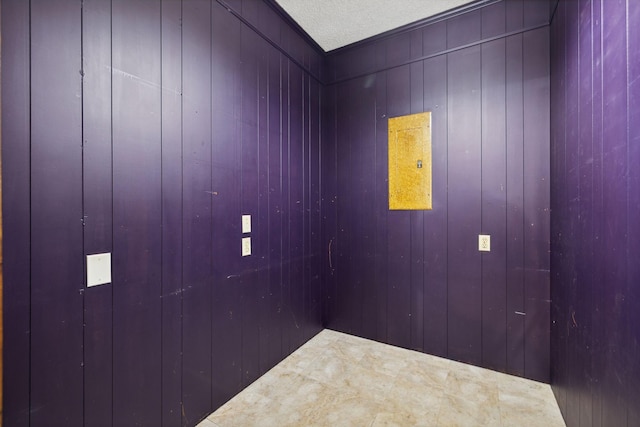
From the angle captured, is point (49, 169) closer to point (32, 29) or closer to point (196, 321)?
point (32, 29)

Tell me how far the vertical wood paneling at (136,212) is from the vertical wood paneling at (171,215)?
1.4 inches

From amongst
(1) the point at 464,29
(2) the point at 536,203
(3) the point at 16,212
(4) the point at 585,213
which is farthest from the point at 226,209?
(1) the point at 464,29

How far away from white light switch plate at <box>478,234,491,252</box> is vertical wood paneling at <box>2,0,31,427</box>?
270 centimetres

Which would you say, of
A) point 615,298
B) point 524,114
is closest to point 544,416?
point 615,298

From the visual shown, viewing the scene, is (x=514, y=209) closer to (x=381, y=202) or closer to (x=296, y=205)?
(x=381, y=202)

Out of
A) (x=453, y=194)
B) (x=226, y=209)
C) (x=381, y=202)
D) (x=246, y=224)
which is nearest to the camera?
(x=226, y=209)

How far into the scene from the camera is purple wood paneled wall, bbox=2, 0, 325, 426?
1.09 metres

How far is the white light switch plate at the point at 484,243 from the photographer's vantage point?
7.50 feet

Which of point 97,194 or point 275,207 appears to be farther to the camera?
point 275,207

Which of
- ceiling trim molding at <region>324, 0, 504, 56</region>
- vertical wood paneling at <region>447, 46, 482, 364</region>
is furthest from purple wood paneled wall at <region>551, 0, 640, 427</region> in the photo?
ceiling trim molding at <region>324, 0, 504, 56</region>

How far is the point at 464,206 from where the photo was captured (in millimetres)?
2365

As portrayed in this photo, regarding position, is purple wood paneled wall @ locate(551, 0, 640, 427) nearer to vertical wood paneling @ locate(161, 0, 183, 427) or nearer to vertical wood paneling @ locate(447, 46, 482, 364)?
vertical wood paneling @ locate(447, 46, 482, 364)

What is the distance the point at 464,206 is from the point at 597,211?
110 cm

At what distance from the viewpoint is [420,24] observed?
248cm
